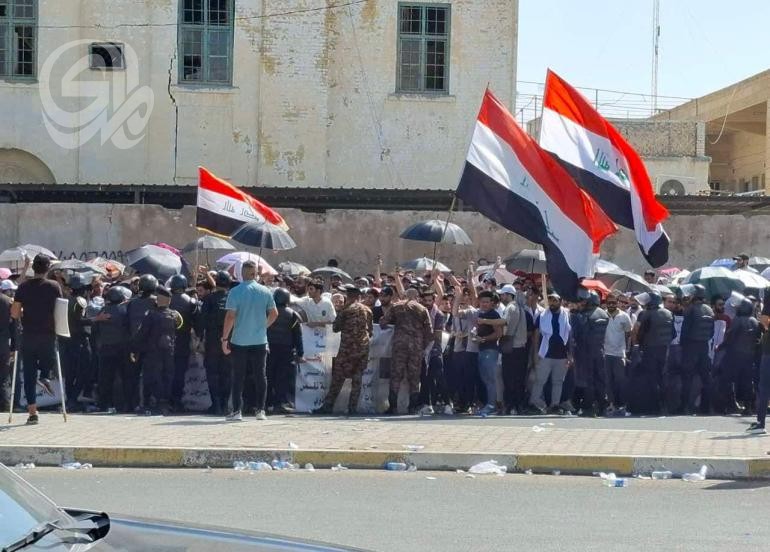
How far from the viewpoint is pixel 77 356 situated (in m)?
16.8

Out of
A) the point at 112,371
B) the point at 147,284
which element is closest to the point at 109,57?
the point at 147,284

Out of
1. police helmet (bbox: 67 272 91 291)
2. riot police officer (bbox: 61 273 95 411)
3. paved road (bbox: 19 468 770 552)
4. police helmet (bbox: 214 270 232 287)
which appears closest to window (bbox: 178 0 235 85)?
police helmet (bbox: 67 272 91 291)

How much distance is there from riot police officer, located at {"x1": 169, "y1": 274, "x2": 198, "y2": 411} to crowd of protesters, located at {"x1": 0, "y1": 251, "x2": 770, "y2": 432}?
2cm

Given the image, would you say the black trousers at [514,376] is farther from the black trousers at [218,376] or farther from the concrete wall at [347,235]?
the concrete wall at [347,235]

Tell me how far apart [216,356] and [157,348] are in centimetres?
75

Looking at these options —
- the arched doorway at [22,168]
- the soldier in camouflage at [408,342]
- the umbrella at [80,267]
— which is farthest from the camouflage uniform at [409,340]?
the arched doorway at [22,168]

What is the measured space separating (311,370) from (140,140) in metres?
16.4

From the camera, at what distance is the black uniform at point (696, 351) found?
1703 cm

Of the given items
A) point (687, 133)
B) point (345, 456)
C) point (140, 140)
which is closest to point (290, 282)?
point (345, 456)

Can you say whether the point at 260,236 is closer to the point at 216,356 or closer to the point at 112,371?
the point at 216,356

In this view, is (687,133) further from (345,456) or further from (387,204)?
(345,456)

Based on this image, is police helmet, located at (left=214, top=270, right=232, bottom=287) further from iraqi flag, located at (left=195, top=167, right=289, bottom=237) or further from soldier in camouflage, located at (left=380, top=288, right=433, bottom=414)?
iraqi flag, located at (left=195, top=167, right=289, bottom=237)

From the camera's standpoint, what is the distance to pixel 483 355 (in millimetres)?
16688

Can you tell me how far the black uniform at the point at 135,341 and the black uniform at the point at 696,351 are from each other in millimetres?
7088
